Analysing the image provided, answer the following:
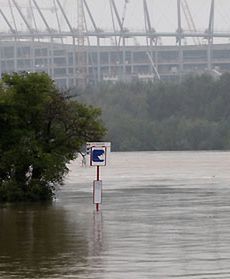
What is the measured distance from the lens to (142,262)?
1936cm

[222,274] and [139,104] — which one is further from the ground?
[139,104]

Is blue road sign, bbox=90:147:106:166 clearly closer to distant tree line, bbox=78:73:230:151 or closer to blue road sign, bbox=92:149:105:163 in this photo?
blue road sign, bbox=92:149:105:163

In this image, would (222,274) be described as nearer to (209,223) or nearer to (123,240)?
(123,240)

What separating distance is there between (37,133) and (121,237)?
45.2ft

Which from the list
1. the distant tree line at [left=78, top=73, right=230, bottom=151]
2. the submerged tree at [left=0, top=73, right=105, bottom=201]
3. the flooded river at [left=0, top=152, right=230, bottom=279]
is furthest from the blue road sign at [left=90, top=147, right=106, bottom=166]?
the distant tree line at [left=78, top=73, right=230, bottom=151]

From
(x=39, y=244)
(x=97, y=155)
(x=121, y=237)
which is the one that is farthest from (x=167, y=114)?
(x=39, y=244)

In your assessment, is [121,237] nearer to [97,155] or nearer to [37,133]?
[97,155]

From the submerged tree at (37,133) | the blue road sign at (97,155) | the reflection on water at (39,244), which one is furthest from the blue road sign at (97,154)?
the submerged tree at (37,133)

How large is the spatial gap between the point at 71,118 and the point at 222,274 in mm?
19951

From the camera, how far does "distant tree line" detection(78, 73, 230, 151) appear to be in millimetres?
132125

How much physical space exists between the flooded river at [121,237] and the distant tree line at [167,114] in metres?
90.5

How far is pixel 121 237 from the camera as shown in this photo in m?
23.8

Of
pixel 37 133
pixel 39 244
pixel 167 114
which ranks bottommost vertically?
pixel 39 244

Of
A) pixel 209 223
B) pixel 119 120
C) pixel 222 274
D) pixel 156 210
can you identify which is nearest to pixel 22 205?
pixel 156 210
